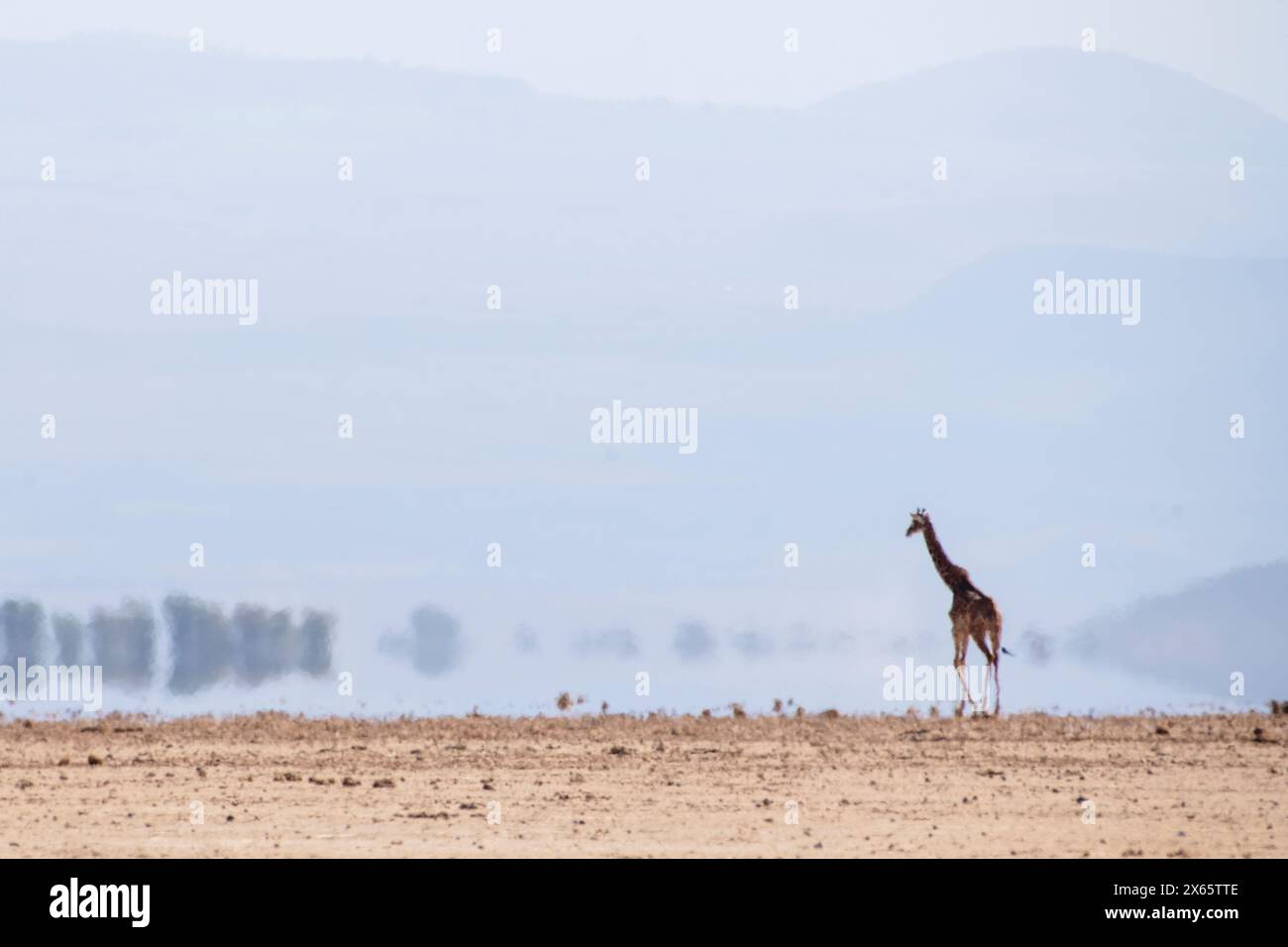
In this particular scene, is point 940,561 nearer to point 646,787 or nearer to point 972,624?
point 972,624

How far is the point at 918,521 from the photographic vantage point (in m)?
34.3

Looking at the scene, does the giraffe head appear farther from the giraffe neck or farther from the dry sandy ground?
the dry sandy ground

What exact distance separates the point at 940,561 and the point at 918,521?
1087 mm

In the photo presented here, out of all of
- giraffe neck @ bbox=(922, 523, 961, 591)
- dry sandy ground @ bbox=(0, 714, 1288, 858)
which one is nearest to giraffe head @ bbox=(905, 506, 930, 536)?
giraffe neck @ bbox=(922, 523, 961, 591)

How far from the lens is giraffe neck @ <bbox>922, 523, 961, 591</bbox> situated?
109 feet

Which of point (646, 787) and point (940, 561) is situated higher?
point (940, 561)

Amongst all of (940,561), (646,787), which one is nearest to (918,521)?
(940,561)

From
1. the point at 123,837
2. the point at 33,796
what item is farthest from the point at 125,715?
the point at 123,837

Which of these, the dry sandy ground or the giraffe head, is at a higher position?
A: the giraffe head

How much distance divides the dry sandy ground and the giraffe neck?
2867 mm
